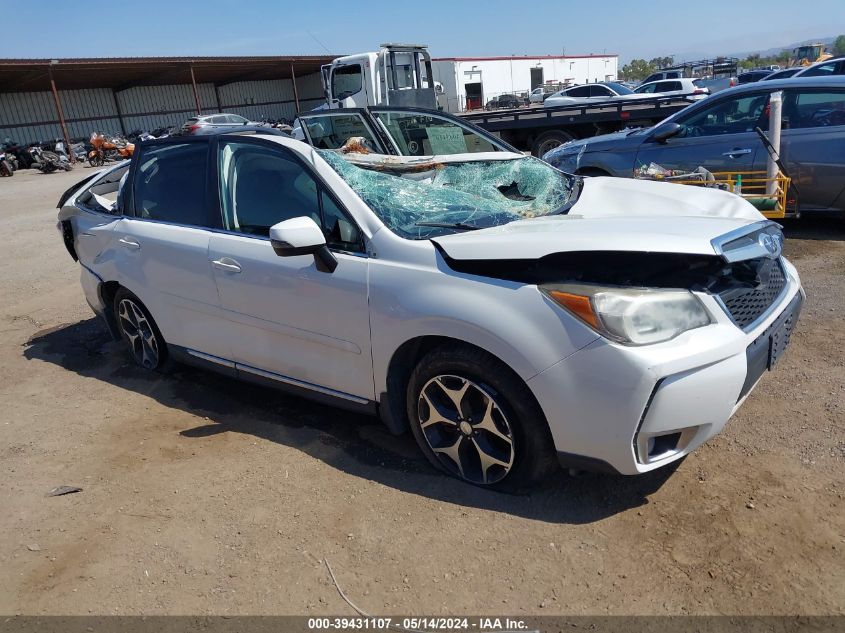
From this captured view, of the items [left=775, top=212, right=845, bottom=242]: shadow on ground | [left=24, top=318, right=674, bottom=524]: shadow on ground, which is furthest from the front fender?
[left=775, top=212, right=845, bottom=242]: shadow on ground

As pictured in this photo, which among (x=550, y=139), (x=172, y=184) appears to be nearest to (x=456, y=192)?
(x=172, y=184)

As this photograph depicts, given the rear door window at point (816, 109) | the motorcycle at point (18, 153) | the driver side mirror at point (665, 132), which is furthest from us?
the motorcycle at point (18, 153)

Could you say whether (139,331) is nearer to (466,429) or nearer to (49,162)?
(466,429)

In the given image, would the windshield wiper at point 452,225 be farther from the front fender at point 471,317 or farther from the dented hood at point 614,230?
the front fender at point 471,317

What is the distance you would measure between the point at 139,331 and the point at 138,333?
0.03 m

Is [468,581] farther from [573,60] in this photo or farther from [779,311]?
[573,60]

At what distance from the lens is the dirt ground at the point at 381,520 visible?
8.41 feet

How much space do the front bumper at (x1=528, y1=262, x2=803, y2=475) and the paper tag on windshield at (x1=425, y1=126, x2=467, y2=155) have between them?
2.95 metres

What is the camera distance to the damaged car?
266 cm

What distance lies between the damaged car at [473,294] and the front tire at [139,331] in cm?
20

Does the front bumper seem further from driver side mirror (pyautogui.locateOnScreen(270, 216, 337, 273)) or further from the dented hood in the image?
driver side mirror (pyautogui.locateOnScreen(270, 216, 337, 273))

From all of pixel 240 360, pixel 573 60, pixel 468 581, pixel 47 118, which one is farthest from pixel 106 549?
pixel 573 60

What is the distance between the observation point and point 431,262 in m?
3.05

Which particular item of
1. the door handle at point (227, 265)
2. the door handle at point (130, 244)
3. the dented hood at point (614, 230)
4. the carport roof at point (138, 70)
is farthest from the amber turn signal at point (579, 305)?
the carport roof at point (138, 70)
